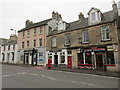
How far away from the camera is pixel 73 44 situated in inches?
770

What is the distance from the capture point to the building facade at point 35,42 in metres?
24.6

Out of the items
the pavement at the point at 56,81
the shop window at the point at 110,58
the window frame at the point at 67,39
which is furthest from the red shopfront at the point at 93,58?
the pavement at the point at 56,81

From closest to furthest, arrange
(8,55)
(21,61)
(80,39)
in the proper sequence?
1. (80,39)
2. (21,61)
3. (8,55)

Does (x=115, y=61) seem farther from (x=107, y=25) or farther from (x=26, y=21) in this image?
(x=26, y=21)

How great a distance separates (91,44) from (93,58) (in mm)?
2258

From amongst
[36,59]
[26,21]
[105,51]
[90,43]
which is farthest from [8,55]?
[105,51]

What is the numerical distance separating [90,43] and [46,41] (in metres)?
10.5

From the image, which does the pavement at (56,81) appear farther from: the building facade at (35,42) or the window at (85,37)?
the building facade at (35,42)

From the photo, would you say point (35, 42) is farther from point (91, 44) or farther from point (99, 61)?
point (99, 61)

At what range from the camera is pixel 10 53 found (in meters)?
33.5

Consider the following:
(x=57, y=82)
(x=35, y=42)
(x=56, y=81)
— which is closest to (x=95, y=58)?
(x=56, y=81)

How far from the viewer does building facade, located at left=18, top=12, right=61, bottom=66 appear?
24.6 meters

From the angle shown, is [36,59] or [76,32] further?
[36,59]

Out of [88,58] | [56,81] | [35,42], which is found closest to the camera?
[56,81]
